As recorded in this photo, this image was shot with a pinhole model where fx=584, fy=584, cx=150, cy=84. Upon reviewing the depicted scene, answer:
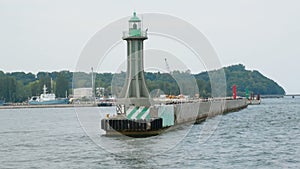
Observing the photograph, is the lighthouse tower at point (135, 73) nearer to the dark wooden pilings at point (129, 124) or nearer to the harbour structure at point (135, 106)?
the harbour structure at point (135, 106)

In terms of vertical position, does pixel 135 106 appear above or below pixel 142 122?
above

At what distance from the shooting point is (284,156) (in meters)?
35.6

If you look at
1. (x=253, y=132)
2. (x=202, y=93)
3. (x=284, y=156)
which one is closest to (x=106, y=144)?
(x=284, y=156)

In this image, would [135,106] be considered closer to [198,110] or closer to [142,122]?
[142,122]

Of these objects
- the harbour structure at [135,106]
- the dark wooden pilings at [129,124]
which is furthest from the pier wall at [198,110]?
the dark wooden pilings at [129,124]

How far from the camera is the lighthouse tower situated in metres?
49.5

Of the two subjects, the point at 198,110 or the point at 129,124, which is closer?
the point at 129,124

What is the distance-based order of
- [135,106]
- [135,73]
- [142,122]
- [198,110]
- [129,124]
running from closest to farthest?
[129,124]
[142,122]
[135,106]
[135,73]
[198,110]

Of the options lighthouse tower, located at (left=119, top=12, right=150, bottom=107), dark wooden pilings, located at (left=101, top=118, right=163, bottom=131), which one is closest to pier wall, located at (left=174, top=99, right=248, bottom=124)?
lighthouse tower, located at (left=119, top=12, right=150, bottom=107)

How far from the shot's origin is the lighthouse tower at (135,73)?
49.5m

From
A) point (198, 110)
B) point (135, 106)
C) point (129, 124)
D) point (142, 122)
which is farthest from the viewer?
A: point (198, 110)

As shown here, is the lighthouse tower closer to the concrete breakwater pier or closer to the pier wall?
the concrete breakwater pier

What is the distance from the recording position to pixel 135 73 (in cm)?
5000

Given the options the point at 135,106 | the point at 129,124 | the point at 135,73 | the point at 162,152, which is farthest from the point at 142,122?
A: the point at 162,152
